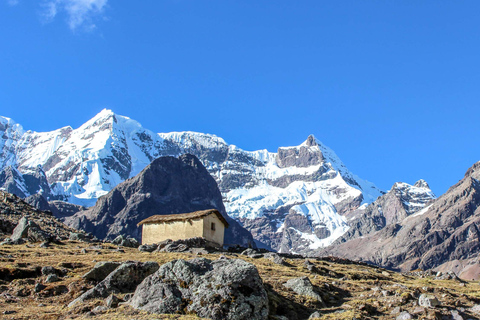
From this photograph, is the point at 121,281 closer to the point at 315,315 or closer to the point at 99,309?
the point at 99,309

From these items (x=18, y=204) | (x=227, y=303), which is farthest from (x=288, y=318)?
(x=18, y=204)

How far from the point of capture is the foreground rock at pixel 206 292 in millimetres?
17531

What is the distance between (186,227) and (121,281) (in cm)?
2991

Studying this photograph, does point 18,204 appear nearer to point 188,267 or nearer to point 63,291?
point 63,291

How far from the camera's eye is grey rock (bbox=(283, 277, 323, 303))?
76.2 feet

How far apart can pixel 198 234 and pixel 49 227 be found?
16.3 m

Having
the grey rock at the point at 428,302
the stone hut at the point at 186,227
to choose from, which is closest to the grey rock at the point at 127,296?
the grey rock at the point at 428,302

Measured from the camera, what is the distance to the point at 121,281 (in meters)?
21.6

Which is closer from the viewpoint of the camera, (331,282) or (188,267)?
(188,267)

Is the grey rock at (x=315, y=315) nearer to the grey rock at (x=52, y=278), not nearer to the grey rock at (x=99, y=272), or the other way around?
the grey rock at (x=99, y=272)

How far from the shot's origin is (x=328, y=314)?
20281 millimetres

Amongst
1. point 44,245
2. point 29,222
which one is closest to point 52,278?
point 44,245

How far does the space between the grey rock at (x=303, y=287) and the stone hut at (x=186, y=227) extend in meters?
26.0

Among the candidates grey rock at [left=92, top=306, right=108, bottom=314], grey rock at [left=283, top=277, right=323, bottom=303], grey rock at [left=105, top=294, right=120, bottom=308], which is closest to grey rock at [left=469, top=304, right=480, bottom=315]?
grey rock at [left=283, top=277, right=323, bottom=303]
